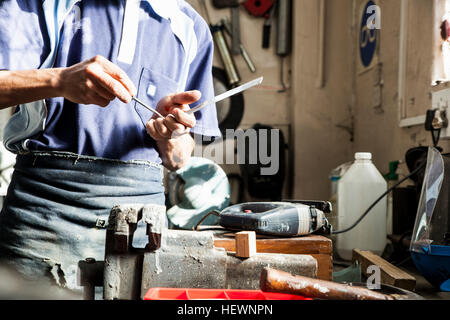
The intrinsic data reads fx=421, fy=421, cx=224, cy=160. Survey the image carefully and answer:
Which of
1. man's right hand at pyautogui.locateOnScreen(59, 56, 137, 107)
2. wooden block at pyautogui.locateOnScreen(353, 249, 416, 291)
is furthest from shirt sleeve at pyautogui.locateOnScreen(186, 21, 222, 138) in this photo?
wooden block at pyautogui.locateOnScreen(353, 249, 416, 291)

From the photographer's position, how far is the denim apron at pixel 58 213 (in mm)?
1060

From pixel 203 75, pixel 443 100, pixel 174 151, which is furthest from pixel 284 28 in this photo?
pixel 174 151

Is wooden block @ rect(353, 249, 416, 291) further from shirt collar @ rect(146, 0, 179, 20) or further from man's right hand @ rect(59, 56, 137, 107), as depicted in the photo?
shirt collar @ rect(146, 0, 179, 20)

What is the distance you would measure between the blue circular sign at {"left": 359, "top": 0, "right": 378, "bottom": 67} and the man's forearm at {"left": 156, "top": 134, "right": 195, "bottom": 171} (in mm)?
1814

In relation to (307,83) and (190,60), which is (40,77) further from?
(307,83)

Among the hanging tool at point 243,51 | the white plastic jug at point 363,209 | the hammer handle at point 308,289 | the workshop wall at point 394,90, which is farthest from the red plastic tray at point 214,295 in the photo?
the hanging tool at point 243,51

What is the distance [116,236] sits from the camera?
721 mm

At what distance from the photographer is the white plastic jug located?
181 cm

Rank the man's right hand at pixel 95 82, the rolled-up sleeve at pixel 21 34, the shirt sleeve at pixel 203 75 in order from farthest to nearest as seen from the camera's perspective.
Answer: the shirt sleeve at pixel 203 75 < the rolled-up sleeve at pixel 21 34 < the man's right hand at pixel 95 82

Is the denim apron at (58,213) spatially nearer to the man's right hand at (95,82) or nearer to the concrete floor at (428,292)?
the man's right hand at (95,82)

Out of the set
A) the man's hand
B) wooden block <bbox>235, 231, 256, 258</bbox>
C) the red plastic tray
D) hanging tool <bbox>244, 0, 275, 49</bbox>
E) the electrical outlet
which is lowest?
the red plastic tray

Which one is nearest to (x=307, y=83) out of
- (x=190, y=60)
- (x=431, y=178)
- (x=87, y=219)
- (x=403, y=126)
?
(x=403, y=126)
